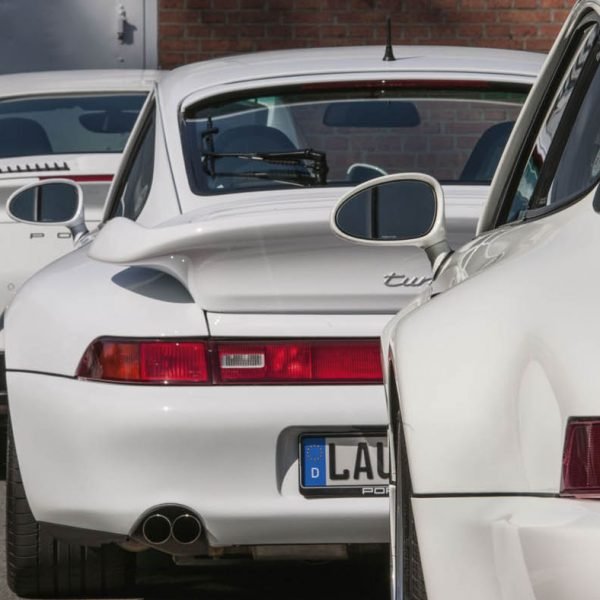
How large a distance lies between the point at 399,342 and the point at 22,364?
6.21ft

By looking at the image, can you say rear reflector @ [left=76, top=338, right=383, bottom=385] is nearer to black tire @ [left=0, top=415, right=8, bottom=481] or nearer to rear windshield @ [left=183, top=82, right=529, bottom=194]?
rear windshield @ [left=183, top=82, right=529, bottom=194]

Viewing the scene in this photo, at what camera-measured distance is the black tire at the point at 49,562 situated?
191 inches

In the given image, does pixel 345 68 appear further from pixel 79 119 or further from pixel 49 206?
pixel 79 119

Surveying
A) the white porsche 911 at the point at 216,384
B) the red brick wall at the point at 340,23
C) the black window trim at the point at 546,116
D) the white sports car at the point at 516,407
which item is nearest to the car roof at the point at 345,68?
the white porsche 911 at the point at 216,384

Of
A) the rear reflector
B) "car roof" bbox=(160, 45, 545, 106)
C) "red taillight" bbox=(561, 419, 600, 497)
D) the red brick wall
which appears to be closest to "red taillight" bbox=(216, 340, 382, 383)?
the rear reflector

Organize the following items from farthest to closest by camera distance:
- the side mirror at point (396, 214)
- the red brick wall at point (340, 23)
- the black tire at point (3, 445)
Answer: the red brick wall at point (340, 23) → the black tire at point (3, 445) → the side mirror at point (396, 214)

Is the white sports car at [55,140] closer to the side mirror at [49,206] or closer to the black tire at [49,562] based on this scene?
the side mirror at [49,206]

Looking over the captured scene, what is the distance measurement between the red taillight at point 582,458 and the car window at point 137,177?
2.95 metres

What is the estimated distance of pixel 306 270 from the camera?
435cm

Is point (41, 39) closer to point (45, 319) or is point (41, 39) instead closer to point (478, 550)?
point (45, 319)

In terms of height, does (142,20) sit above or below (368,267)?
above

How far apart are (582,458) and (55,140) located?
7.60 metres

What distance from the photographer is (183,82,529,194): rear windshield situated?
5.13 metres

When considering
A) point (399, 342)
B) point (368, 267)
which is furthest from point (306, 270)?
point (399, 342)
